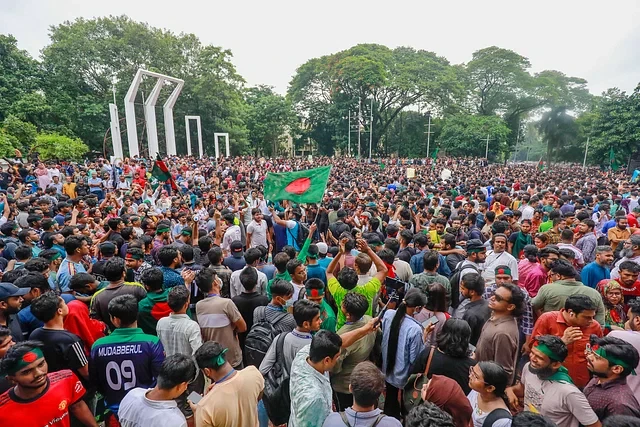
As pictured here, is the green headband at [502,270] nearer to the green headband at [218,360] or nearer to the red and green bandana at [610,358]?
the red and green bandana at [610,358]

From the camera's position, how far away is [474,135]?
4056cm

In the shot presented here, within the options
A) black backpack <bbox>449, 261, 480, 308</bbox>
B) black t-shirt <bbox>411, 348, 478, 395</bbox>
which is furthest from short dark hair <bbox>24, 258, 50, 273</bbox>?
black backpack <bbox>449, 261, 480, 308</bbox>

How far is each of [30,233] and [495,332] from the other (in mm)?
6095

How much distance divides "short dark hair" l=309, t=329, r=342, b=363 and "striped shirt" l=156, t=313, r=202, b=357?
1202mm

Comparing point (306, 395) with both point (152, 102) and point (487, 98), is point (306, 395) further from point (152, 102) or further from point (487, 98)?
point (487, 98)

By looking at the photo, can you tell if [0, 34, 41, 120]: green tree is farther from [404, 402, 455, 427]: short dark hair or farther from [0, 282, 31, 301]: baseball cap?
[404, 402, 455, 427]: short dark hair

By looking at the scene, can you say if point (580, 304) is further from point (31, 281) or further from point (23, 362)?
point (31, 281)

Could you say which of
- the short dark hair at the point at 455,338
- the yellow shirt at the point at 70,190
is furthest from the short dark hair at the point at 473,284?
the yellow shirt at the point at 70,190

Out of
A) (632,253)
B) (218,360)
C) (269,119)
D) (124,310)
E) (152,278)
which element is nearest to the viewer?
(218,360)

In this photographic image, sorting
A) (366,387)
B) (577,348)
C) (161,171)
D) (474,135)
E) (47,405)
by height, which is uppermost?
(474,135)

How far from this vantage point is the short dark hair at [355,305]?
2.97 metres

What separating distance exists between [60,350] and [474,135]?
4319 centimetres

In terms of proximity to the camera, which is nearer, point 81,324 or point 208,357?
point 208,357

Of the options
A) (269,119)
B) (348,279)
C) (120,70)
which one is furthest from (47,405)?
(269,119)
